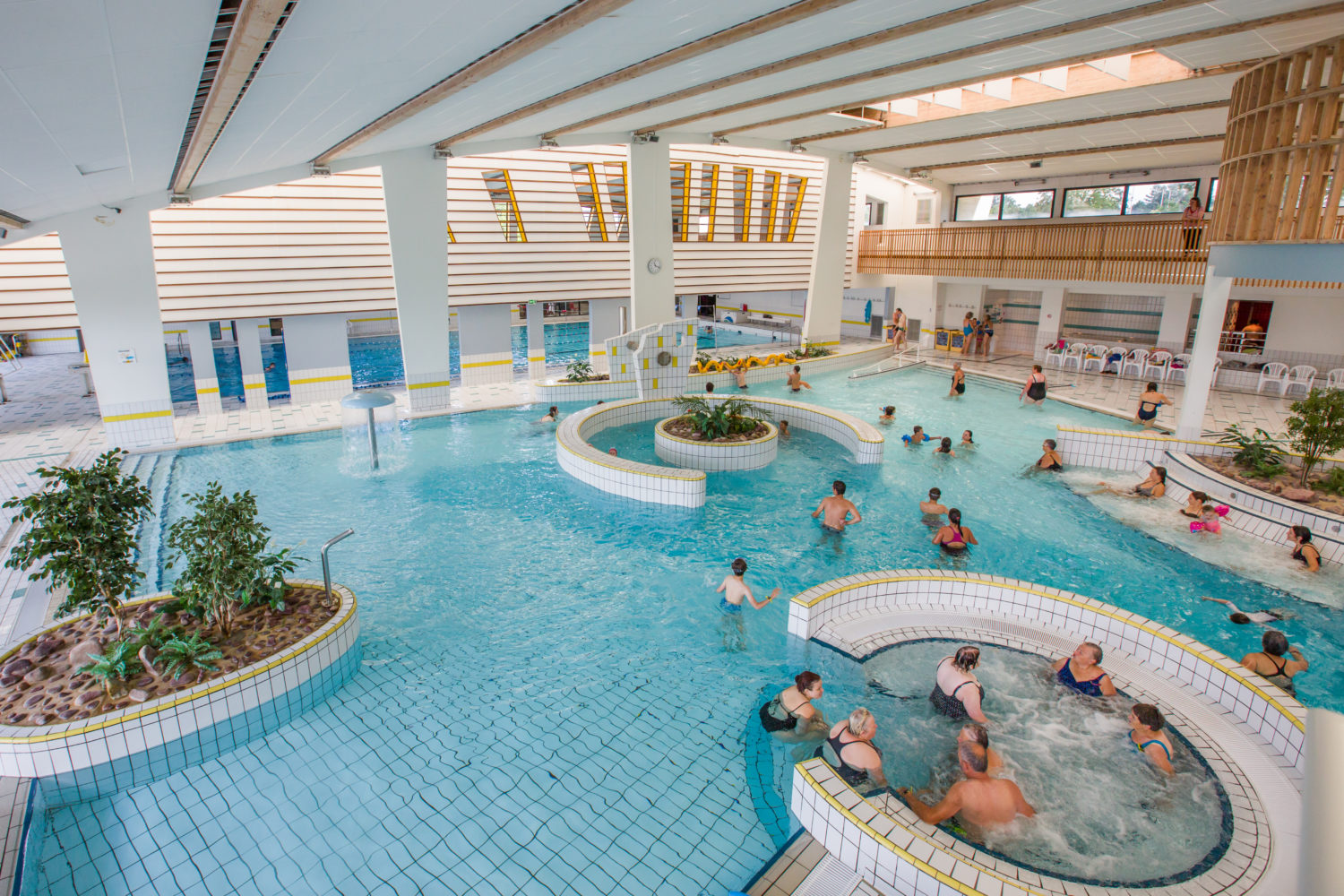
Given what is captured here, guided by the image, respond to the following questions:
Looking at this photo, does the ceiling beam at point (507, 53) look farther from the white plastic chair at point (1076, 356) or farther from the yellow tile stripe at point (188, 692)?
the white plastic chair at point (1076, 356)

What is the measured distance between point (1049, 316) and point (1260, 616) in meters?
13.6

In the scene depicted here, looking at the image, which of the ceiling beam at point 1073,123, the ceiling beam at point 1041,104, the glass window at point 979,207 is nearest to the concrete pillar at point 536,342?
the ceiling beam at point 1041,104

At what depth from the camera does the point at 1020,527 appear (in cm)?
813

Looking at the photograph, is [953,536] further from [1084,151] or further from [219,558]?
[1084,151]

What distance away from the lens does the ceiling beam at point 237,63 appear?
11.0ft

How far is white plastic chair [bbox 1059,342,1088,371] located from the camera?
55.2ft

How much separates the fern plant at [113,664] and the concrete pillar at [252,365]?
33.0 ft

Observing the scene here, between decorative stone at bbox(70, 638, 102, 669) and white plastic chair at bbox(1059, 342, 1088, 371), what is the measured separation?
18.1 m

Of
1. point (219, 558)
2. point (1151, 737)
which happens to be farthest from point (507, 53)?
point (1151, 737)

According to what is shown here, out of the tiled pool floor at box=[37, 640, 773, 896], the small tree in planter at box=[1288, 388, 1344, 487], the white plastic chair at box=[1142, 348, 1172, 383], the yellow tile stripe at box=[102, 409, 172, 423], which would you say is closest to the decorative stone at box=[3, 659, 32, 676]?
the tiled pool floor at box=[37, 640, 773, 896]

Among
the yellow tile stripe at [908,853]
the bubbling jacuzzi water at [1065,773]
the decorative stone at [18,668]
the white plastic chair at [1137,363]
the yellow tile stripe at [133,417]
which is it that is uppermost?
the white plastic chair at [1137,363]

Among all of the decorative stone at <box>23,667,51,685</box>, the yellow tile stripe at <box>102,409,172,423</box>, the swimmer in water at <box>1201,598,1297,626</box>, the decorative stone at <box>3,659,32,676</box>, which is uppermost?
the yellow tile stripe at <box>102,409,172,423</box>

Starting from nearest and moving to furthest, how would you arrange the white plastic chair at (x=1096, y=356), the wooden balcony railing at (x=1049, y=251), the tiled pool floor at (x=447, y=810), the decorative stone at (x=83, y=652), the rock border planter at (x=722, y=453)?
the tiled pool floor at (x=447, y=810), the decorative stone at (x=83, y=652), the rock border planter at (x=722, y=453), the wooden balcony railing at (x=1049, y=251), the white plastic chair at (x=1096, y=356)

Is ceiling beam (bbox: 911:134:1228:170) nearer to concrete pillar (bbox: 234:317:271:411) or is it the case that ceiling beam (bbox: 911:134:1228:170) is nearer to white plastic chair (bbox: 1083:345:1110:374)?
white plastic chair (bbox: 1083:345:1110:374)
